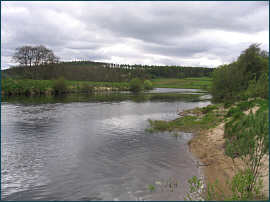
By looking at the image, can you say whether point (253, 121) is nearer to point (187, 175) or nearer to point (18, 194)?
point (187, 175)

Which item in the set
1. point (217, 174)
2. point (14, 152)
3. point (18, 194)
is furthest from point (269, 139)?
point (14, 152)

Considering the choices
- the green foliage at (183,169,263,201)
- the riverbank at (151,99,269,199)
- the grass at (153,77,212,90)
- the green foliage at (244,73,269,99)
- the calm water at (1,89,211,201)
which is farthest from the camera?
the grass at (153,77,212,90)

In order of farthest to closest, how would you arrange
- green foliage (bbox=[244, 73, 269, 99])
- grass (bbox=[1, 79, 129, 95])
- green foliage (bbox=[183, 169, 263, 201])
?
1. grass (bbox=[1, 79, 129, 95])
2. green foliage (bbox=[244, 73, 269, 99])
3. green foliage (bbox=[183, 169, 263, 201])

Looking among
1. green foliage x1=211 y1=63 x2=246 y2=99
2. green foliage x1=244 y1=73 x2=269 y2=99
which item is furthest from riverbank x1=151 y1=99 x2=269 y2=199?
green foliage x1=211 y1=63 x2=246 y2=99

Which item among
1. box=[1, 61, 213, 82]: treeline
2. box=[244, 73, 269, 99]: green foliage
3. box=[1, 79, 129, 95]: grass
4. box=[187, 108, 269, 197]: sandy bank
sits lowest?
box=[187, 108, 269, 197]: sandy bank

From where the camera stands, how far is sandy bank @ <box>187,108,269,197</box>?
8.50m

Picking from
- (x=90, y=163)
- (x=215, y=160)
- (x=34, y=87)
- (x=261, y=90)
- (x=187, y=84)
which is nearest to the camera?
(x=215, y=160)

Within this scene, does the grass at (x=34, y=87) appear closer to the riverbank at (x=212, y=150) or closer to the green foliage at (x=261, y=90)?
the riverbank at (x=212, y=150)

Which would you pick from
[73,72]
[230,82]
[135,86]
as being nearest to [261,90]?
[230,82]

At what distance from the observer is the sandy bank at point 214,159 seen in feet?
27.9

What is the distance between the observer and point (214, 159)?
34.1ft

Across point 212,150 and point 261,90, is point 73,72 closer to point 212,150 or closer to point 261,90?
point 261,90

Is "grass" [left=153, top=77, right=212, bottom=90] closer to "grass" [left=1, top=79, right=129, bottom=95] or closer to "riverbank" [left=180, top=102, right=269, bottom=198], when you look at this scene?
"grass" [left=1, top=79, right=129, bottom=95]

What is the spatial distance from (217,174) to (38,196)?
7052 millimetres
